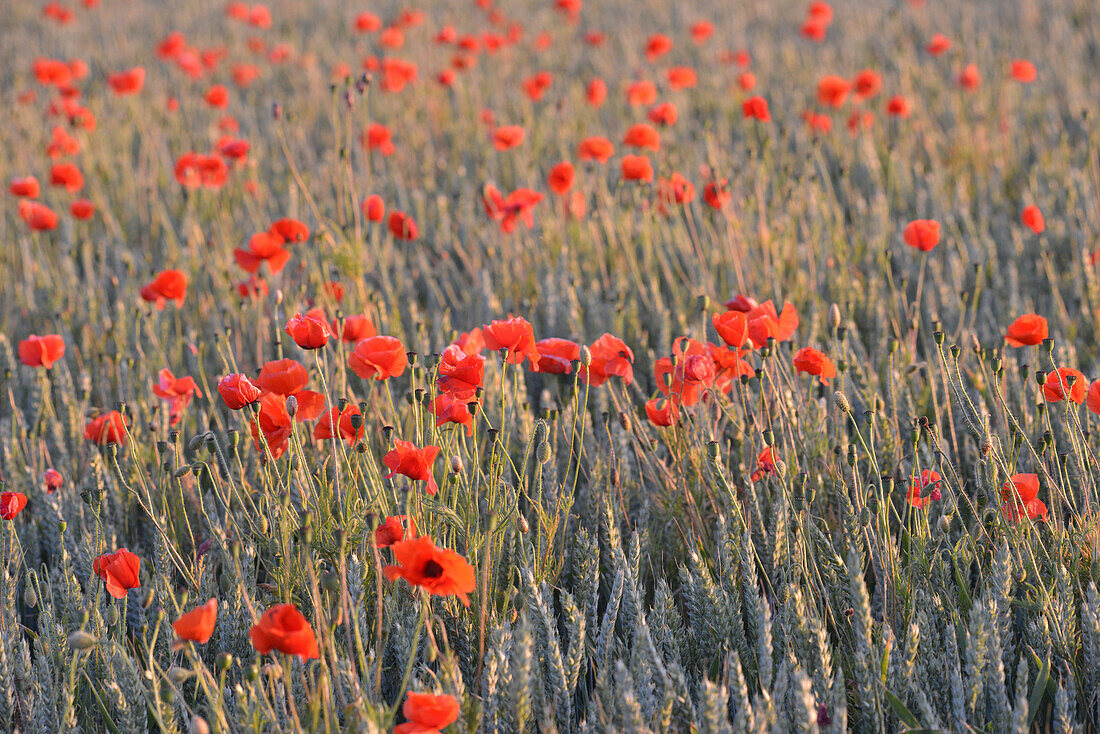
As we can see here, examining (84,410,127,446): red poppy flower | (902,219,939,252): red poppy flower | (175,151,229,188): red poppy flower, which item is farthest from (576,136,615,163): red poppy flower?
(84,410,127,446): red poppy flower

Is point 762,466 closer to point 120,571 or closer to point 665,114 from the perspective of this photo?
point 120,571

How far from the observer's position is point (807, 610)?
1.60 m

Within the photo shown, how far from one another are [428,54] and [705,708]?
6.36 m

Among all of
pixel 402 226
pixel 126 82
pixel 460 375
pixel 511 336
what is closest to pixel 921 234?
pixel 511 336

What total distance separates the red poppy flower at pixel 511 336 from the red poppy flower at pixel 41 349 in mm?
1105

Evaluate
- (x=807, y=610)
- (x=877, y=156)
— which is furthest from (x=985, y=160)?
(x=807, y=610)

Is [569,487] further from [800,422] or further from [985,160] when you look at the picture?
[985,160]

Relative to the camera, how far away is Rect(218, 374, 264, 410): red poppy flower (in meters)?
1.61

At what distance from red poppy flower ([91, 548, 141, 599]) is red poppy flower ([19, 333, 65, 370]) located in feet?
2.56

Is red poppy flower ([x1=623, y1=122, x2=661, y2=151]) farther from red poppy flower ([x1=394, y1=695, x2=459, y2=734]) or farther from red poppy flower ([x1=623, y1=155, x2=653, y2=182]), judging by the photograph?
red poppy flower ([x1=394, y1=695, x2=459, y2=734])

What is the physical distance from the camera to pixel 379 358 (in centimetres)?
167

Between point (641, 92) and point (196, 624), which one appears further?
point (641, 92)

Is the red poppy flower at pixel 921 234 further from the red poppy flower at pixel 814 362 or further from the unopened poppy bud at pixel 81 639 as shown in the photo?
the unopened poppy bud at pixel 81 639

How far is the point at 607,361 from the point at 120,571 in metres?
0.99
